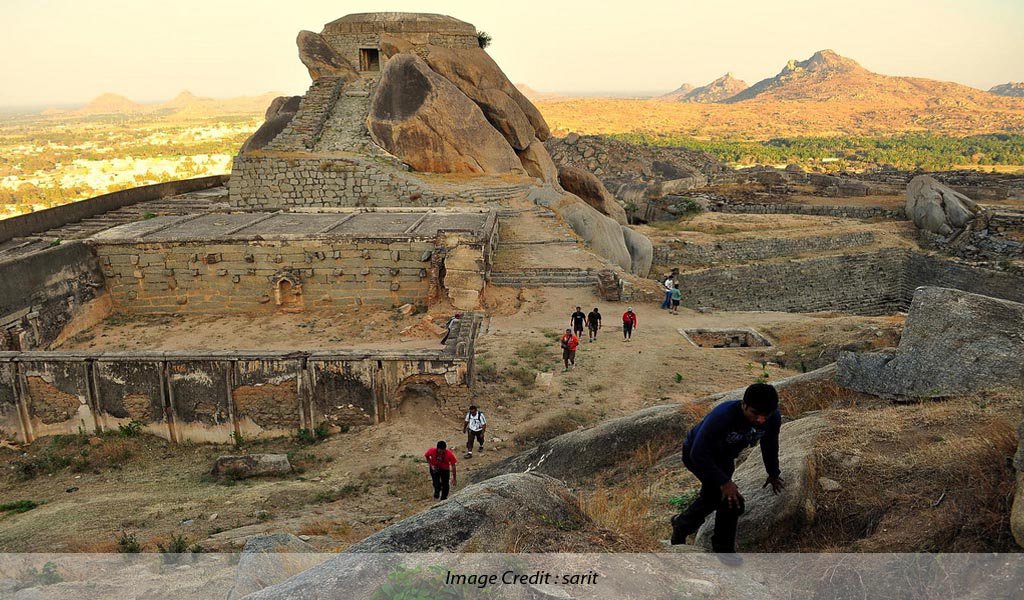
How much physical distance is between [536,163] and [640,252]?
23.1 ft

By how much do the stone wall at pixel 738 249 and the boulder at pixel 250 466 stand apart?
1774 cm

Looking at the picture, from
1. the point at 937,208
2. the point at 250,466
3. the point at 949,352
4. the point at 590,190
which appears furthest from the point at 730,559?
the point at 937,208

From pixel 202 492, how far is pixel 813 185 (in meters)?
38.7

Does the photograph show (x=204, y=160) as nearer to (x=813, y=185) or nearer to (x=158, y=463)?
(x=813, y=185)

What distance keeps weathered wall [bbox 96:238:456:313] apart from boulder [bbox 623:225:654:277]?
9370mm

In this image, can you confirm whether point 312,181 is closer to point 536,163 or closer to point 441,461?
point 536,163

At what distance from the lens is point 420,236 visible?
52.0 ft

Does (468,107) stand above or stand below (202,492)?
above

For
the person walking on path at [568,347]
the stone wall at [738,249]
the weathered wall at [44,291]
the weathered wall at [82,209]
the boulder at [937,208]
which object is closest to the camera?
the person walking on path at [568,347]

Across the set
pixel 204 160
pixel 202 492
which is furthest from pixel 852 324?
pixel 204 160

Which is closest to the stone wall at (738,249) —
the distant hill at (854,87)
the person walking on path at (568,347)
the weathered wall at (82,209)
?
the person walking on path at (568,347)

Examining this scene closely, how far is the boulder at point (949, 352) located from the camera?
5.54m

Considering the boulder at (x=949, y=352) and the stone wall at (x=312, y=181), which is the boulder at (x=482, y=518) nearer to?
the boulder at (x=949, y=352)

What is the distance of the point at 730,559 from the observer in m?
3.79
